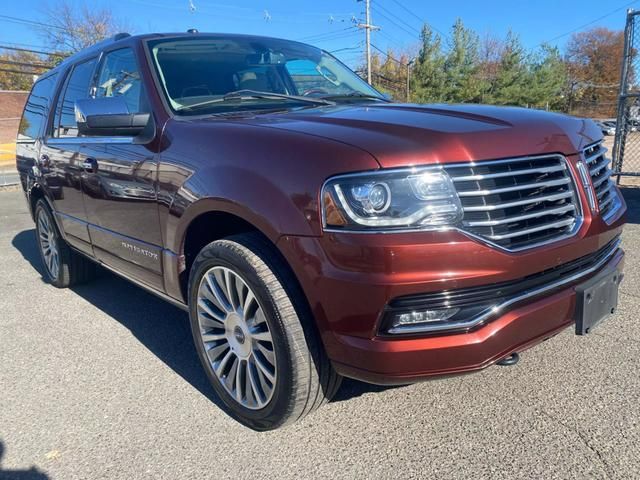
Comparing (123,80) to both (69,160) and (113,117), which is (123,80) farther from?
(69,160)

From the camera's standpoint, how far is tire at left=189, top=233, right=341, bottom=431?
2096 mm

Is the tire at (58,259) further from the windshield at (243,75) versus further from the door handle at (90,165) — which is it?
the windshield at (243,75)

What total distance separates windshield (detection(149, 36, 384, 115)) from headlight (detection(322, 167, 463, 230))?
4.04ft

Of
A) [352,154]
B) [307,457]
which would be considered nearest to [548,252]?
[352,154]

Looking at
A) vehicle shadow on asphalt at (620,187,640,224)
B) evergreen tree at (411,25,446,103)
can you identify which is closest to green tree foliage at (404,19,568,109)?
evergreen tree at (411,25,446,103)

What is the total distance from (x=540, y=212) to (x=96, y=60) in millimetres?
3224

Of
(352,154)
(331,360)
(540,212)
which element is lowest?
(331,360)

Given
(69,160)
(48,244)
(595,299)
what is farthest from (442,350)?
(48,244)

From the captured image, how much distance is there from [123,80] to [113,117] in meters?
0.68

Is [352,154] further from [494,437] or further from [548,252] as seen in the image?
[494,437]

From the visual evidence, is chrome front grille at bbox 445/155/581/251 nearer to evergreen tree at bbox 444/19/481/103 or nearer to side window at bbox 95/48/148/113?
side window at bbox 95/48/148/113

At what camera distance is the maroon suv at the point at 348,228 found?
185 cm

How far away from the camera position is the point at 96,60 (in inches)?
146

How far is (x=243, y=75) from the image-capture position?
326 centimetres
